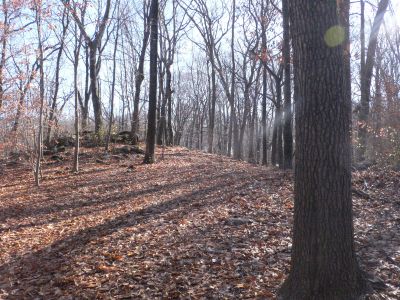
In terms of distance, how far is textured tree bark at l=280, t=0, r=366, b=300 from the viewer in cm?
348

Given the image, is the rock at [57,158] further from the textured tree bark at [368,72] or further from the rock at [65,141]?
the textured tree bark at [368,72]

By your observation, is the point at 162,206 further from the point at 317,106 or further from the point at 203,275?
the point at 317,106

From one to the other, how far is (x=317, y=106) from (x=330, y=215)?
3.37ft

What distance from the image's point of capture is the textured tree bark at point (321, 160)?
137 inches

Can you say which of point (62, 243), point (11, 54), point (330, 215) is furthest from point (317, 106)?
point (11, 54)

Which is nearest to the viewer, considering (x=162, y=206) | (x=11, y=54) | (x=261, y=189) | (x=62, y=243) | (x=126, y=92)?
(x=62, y=243)

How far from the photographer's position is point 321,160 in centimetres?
350

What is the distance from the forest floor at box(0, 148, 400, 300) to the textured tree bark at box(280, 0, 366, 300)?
0.59m

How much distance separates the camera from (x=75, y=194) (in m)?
10.6

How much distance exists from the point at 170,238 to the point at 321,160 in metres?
3.30

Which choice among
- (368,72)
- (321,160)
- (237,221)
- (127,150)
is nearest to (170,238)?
(237,221)

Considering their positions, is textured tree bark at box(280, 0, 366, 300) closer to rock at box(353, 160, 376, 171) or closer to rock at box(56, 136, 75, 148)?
rock at box(353, 160, 376, 171)

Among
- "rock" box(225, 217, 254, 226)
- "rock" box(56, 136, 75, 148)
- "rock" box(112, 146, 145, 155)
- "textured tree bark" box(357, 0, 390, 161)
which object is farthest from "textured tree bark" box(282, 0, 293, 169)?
"rock" box(56, 136, 75, 148)

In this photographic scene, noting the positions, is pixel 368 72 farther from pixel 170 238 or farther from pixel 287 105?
pixel 170 238
